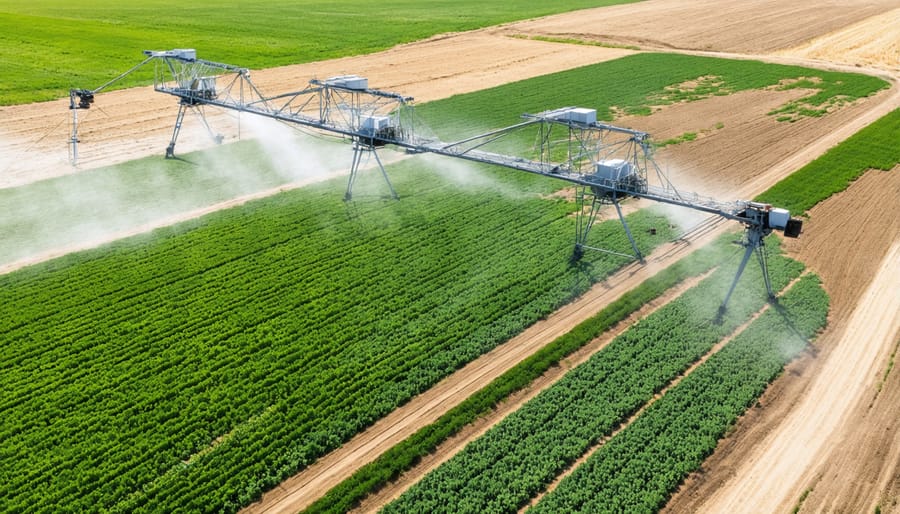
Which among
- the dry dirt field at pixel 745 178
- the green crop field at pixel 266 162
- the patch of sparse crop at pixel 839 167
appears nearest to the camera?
the dry dirt field at pixel 745 178

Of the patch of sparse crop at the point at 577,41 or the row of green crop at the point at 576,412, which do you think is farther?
the patch of sparse crop at the point at 577,41

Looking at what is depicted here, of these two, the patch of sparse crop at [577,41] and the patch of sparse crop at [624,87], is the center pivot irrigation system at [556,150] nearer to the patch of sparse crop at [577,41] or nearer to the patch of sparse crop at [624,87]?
the patch of sparse crop at [624,87]

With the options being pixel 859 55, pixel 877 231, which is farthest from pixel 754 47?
pixel 877 231

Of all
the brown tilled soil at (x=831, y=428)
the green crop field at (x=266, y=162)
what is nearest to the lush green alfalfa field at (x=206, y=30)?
the green crop field at (x=266, y=162)

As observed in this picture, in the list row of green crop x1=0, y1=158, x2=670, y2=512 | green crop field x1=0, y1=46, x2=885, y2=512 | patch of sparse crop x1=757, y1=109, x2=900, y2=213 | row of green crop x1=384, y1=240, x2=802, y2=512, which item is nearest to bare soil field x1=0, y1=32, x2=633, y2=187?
green crop field x1=0, y1=46, x2=885, y2=512

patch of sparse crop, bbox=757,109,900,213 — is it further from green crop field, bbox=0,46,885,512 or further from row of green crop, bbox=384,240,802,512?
row of green crop, bbox=384,240,802,512

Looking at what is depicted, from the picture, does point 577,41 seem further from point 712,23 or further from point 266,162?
point 266,162

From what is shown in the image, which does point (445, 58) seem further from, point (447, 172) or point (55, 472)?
point (55, 472)
